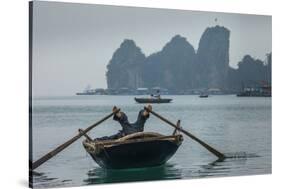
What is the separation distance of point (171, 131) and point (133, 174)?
23.3 inches

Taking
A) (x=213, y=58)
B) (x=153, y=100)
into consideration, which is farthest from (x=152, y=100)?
(x=213, y=58)

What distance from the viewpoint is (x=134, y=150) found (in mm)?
6559

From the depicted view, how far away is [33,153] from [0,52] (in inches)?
38.3

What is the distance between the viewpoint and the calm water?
248 inches

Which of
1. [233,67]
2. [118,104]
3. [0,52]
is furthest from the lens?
[233,67]

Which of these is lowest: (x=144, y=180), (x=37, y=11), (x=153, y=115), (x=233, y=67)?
(x=144, y=180)

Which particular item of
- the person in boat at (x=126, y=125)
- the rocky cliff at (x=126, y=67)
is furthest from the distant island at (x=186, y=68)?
the person in boat at (x=126, y=125)

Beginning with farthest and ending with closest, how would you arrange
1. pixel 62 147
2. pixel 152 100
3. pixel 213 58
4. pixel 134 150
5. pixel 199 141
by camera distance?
pixel 213 58 < pixel 199 141 < pixel 152 100 < pixel 134 150 < pixel 62 147

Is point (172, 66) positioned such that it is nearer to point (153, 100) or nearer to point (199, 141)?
point (153, 100)

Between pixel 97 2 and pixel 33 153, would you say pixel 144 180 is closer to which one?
pixel 33 153

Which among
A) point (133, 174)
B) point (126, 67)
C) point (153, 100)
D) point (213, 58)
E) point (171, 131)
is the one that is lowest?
point (133, 174)

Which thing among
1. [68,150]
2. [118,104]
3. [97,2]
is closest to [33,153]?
[68,150]

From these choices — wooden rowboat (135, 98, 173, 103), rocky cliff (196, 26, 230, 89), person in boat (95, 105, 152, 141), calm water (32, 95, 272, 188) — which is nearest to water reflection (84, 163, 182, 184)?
calm water (32, 95, 272, 188)

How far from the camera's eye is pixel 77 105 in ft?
21.0
